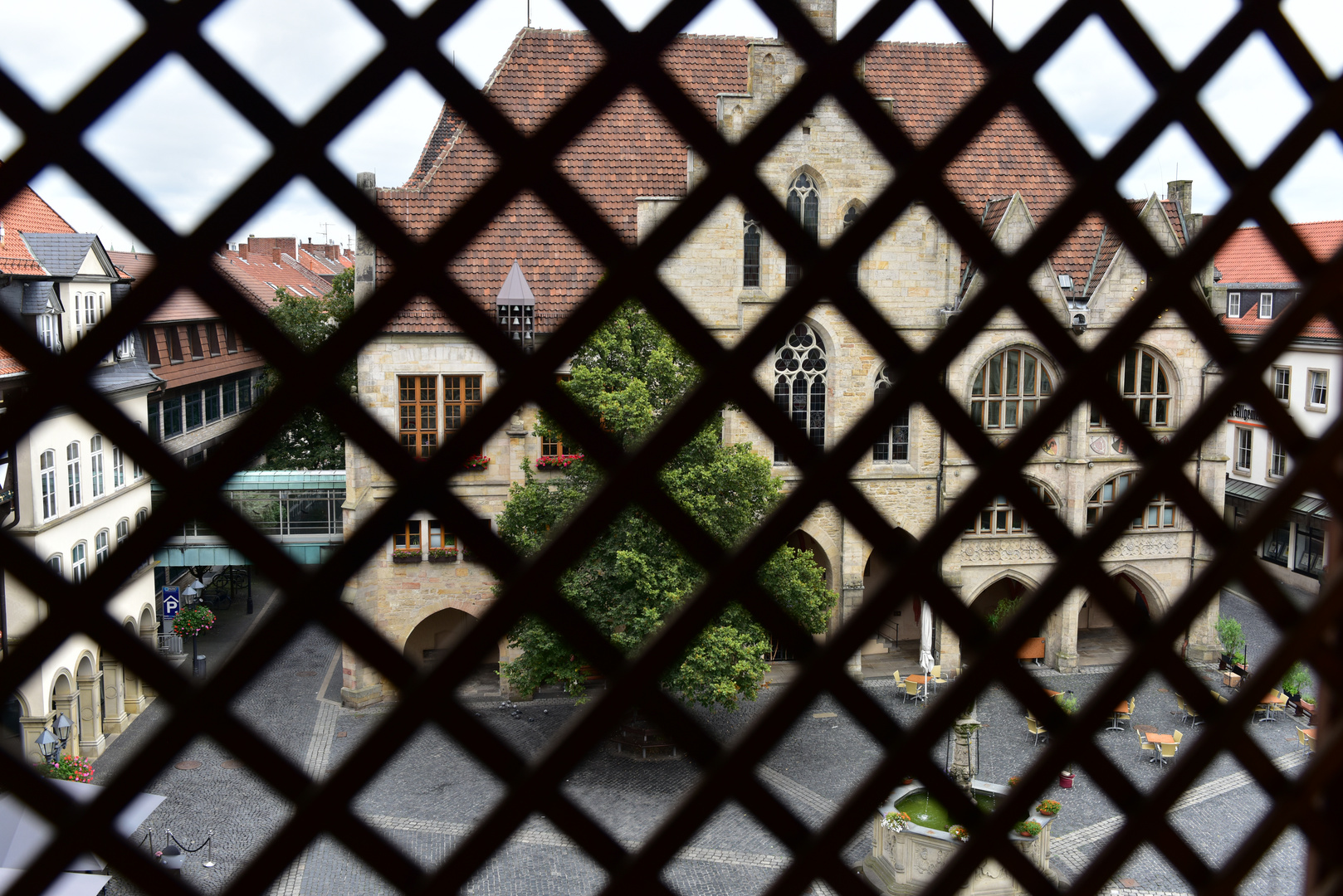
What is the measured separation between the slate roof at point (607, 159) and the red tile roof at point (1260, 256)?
33.2 ft

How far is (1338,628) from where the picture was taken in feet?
6.19

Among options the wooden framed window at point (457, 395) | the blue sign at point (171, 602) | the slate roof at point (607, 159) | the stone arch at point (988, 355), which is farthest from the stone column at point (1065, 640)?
the blue sign at point (171, 602)

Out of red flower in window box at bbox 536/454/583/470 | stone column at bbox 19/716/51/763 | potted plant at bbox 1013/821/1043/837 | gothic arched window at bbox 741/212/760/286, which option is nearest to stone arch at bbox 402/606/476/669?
red flower in window box at bbox 536/454/583/470

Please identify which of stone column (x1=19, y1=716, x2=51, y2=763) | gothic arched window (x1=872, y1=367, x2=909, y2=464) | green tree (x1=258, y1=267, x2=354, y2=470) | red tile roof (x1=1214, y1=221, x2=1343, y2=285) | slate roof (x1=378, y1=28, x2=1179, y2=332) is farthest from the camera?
green tree (x1=258, y1=267, x2=354, y2=470)

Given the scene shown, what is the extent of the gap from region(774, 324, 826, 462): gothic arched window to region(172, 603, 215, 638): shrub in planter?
15780mm

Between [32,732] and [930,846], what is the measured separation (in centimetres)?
1751

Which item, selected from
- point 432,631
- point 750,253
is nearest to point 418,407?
point 432,631

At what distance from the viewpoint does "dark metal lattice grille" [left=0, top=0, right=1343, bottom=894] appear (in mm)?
1384

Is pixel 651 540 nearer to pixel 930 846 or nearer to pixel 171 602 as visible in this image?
pixel 930 846

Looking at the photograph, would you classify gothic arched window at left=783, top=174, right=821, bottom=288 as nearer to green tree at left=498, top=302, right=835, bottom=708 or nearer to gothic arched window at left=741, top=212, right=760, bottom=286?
gothic arched window at left=741, top=212, right=760, bottom=286

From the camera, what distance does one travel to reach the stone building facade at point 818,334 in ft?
80.5

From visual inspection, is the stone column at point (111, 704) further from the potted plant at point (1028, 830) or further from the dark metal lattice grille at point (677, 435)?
the dark metal lattice grille at point (677, 435)

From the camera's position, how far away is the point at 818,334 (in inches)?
997

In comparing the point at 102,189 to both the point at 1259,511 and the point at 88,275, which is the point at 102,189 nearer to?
the point at 1259,511
